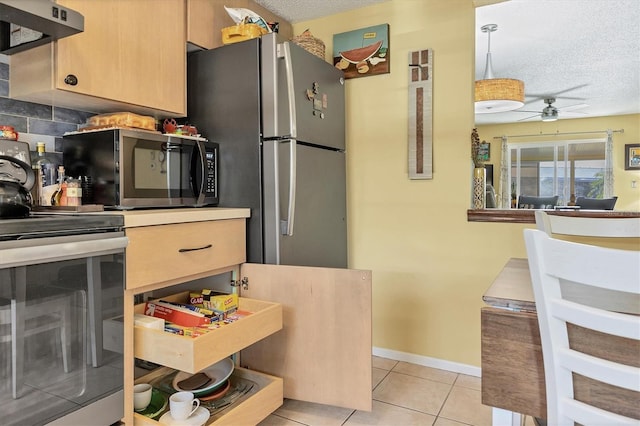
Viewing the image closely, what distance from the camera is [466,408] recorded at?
2008mm

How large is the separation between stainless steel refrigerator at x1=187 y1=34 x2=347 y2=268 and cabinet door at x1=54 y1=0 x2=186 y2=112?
17 centimetres

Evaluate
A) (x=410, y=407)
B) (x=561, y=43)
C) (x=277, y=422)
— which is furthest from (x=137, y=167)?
(x=561, y=43)

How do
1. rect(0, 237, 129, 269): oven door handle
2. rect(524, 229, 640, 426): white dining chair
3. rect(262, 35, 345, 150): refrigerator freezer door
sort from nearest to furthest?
rect(524, 229, 640, 426): white dining chair, rect(0, 237, 129, 269): oven door handle, rect(262, 35, 345, 150): refrigerator freezer door

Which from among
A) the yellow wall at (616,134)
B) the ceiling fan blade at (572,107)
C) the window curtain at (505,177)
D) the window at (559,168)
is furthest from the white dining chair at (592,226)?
the yellow wall at (616,134)

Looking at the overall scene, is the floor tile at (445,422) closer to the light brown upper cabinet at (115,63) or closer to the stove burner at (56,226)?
the stove burner at (56,226)

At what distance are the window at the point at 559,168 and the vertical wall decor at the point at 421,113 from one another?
20.6 feet

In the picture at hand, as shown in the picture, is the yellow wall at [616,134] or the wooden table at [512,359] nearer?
the wooden table at [512,359]

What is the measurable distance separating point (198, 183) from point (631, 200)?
823cm

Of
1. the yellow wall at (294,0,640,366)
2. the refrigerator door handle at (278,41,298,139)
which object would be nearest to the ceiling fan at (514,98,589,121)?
the yellow wall at (294,0,640,366)

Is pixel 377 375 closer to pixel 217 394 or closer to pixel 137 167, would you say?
pixel 217 394

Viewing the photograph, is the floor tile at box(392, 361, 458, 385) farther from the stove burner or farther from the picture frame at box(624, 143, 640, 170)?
the picture frame at box(624, 143, 640, 170)

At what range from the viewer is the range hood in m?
1.28

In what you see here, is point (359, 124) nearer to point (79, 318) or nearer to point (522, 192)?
point (79, 318)

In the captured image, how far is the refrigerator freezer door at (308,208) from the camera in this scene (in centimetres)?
203
